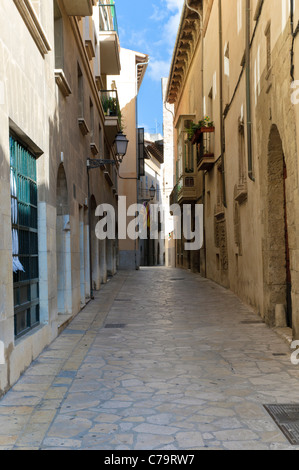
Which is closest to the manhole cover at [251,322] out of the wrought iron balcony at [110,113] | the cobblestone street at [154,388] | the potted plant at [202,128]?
the cobblestone street at [154,388]

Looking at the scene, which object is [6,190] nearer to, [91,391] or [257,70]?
[91,391]

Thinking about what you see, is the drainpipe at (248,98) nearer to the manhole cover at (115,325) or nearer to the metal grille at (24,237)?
the manhole cover at (115,325)

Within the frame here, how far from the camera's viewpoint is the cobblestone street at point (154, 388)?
4.00 m

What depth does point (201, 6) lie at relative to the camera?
20906mm

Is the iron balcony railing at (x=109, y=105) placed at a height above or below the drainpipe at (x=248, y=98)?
above

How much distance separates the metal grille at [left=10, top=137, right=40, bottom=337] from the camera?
20.5ft

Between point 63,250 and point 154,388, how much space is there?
4942 mm

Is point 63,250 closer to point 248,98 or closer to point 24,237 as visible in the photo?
point 24,237

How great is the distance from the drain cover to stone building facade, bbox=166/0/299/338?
2489 mm

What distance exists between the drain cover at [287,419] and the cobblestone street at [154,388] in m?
0.07

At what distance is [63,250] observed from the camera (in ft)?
32.6

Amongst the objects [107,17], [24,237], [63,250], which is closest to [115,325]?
[63,250]

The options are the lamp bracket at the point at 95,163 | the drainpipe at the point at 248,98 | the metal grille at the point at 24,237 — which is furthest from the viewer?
the lamp bracket at the point at 95,163

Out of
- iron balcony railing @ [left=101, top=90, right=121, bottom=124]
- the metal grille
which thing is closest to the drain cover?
the metal grille
